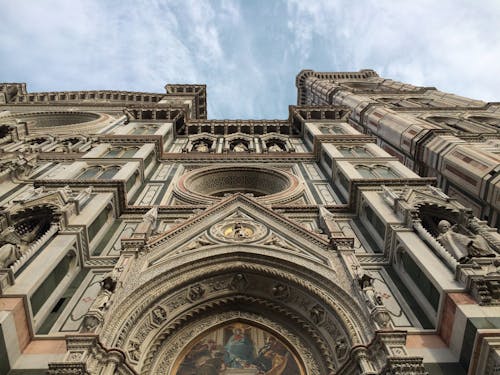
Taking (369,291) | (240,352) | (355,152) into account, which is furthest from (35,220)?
(355,152)

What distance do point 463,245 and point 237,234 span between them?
5.19m

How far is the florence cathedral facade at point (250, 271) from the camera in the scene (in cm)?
642

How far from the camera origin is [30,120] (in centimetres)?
2623

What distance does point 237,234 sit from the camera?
32.6 ft

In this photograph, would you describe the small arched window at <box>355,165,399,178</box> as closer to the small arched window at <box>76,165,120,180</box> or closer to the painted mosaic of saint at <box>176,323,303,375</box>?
the painted mosaic of saint at <box>176,323,303,375</box>

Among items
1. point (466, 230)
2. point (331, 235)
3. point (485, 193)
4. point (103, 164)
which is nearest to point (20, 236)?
point (103, 164)

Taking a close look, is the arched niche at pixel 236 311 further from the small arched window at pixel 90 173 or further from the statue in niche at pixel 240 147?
the statue in niche at pixel 240 147

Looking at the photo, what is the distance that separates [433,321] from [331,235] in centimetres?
299

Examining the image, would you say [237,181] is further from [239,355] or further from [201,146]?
[239,355]

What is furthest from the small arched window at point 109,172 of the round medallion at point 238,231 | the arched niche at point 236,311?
the arched niche at point 236,311

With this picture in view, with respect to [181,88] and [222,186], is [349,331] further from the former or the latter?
[181,88]

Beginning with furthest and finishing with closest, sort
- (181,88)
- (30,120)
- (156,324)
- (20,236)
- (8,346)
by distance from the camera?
(181,88) < (30,120) < (20,236) < (156,324) < (8,346)

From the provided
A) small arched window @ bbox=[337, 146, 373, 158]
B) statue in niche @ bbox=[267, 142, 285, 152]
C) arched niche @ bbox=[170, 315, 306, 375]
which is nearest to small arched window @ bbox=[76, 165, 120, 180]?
arched niche @ bbox=[170, 315, 306, 375]

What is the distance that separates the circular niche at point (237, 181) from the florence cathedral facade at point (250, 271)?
13 centimetres
